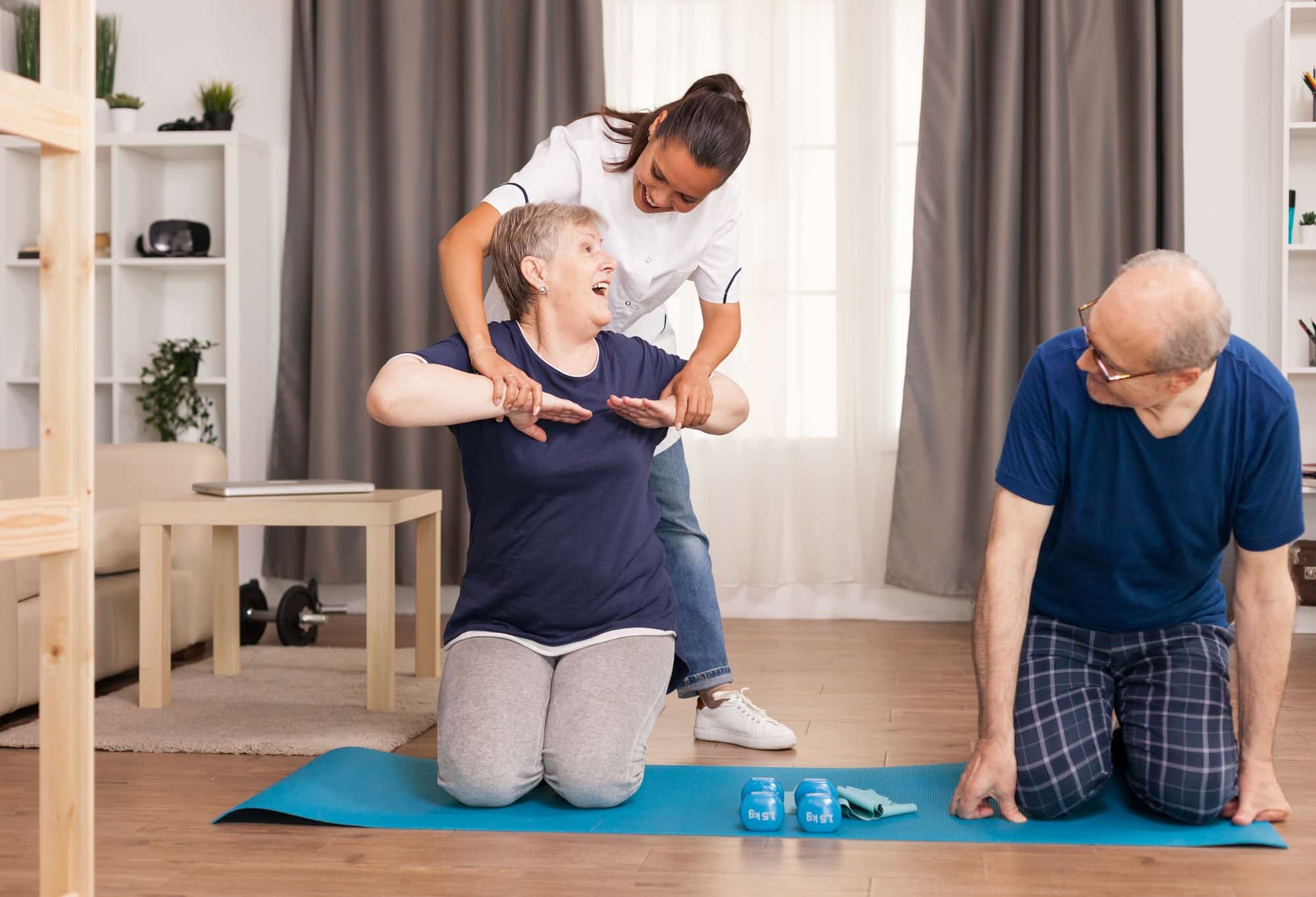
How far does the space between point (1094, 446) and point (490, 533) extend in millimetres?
957

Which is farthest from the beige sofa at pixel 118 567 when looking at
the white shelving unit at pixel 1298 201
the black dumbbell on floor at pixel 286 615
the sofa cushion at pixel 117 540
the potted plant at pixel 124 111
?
the white shelving unit at pixel 1298 201

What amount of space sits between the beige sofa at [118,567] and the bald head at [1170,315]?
210 centimetres

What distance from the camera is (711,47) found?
409 centimetres

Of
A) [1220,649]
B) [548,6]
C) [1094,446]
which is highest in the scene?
[548,6]

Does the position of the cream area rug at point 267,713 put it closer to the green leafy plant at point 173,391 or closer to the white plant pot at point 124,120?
the green leafy plant at point 173,391

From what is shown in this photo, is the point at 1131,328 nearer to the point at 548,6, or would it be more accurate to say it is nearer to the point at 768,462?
the point at 768,462

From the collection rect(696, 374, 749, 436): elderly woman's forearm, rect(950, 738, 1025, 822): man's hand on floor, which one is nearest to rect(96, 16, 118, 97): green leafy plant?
rect(696, 374, 749, 436): elderly woman's forearm

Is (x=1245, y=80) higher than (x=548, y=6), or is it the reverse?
(x=548, y=6)

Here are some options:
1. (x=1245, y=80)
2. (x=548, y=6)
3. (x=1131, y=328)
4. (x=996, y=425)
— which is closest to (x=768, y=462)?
(x=996, y=425)

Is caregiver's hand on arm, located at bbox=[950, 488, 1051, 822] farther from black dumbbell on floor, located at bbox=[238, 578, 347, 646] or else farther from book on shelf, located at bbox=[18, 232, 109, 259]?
book on shelf, located at bbox=[18, 232, 109, 259]

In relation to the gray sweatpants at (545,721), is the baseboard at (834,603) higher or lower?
lower

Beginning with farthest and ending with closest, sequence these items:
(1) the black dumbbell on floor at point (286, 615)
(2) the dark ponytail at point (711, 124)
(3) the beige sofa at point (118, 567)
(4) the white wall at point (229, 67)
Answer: (4) the white wall at point (229, 67)
(1) the black dumbbell on floor at point (286, 615)
(3) the beige sofa at point (118, 567)
(2) the dark ponytail at point (711, 124)

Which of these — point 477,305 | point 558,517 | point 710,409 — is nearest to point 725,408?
point 710,409

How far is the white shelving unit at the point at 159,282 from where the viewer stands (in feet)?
13.6
